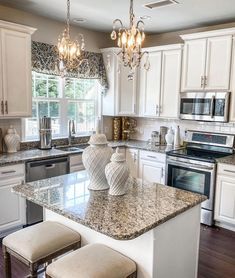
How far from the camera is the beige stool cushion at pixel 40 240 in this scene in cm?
186

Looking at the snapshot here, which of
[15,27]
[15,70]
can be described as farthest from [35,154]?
[15,27]

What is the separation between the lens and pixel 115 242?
6.40 ft

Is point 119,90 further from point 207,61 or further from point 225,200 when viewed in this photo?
point 225,200

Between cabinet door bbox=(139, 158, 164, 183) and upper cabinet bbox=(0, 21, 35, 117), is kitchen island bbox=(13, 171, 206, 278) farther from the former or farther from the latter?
cabinet door bbox=(139, 158, 164, 183)

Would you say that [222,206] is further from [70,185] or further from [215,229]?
Result: [70,185]

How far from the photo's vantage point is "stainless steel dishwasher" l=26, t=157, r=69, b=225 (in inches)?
136

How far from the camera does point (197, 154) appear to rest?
3957mm

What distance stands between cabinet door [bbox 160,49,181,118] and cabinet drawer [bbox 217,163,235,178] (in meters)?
1.10

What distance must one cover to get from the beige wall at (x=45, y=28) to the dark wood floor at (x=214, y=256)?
285cm

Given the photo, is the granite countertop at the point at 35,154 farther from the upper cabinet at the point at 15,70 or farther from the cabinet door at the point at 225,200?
the cabinet door at the point at 225,200

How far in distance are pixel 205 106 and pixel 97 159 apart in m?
2.33

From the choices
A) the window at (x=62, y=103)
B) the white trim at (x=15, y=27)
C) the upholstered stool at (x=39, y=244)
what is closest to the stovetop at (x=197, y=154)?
the window at (x=62, y=103)

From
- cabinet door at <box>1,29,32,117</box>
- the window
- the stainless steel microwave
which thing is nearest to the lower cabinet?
the stainless steel microwave

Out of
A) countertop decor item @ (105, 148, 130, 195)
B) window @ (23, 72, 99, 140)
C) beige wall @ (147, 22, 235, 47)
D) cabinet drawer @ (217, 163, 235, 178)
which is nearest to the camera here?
countertop decor item @ (105, 148, 130, 195)
